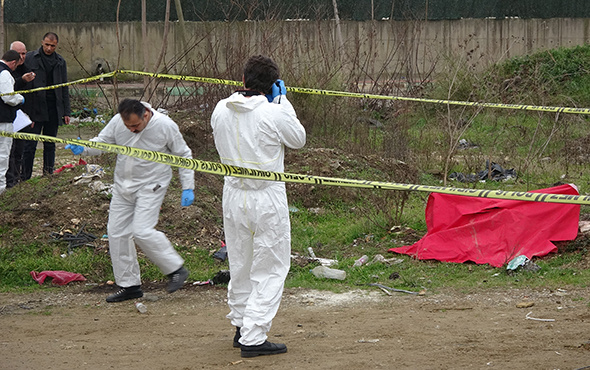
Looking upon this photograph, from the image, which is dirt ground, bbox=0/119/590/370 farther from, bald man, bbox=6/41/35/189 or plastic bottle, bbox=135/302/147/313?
bald man, bbox=6/41/35/189

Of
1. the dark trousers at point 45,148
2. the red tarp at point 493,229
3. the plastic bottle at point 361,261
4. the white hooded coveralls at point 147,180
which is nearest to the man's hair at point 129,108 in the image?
the white hooded coveralls at point 147,180

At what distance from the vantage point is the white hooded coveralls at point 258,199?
15.7 ft

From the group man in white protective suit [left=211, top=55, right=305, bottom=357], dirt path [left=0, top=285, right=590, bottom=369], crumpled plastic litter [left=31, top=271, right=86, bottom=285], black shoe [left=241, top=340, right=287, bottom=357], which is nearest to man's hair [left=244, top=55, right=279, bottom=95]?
man in white protective suit [left=211, top=55, right=305, bottom=357]

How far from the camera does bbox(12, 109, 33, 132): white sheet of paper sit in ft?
30.3

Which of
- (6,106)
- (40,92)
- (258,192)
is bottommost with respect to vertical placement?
(258,192)

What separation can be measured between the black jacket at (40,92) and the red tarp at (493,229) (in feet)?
17.3

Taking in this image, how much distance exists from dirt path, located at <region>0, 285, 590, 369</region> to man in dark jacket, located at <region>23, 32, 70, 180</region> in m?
3.56

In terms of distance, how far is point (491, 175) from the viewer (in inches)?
417

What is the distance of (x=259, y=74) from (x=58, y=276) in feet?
11.7

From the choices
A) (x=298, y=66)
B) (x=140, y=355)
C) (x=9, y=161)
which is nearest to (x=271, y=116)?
(x=140, y=355)

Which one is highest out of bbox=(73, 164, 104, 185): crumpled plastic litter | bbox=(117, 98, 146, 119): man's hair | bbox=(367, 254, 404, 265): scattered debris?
bbox=(117, 98, 146, 119): man's hair

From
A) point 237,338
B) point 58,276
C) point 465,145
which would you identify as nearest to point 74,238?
point 58,276

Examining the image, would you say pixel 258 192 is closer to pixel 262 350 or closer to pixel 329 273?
pixel 262 350

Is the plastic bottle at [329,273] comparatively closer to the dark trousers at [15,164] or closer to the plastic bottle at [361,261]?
the plastic bottle at [361,261]
